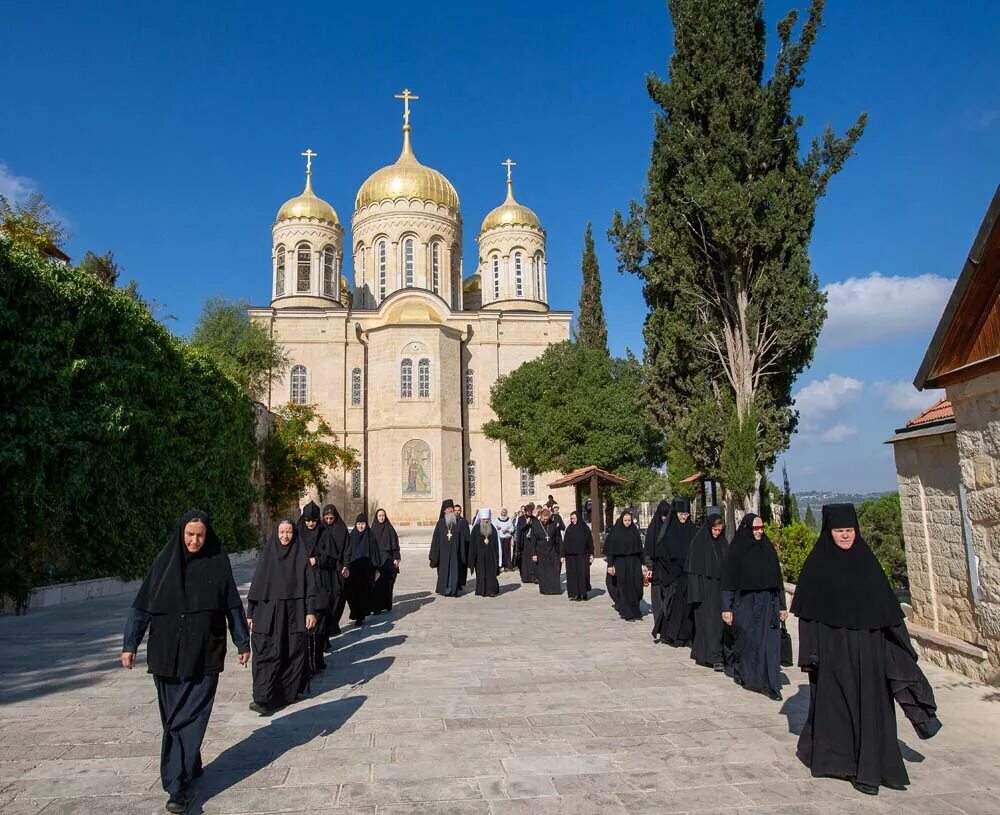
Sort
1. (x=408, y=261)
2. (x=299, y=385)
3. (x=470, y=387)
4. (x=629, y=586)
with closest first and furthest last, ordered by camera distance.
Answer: (x=629, y=586), (x=299, y=385), (x=470, y=387), (x=408, y=261)

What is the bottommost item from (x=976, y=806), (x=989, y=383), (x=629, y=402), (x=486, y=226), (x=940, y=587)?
(x=976, y=806)

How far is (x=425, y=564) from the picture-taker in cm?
1930

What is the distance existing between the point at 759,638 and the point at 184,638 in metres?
4.34

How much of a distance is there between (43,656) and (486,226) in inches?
1318

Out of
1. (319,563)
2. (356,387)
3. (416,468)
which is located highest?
(356,387)

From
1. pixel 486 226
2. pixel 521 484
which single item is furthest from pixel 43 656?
pixel 486 226

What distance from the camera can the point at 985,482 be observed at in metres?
5.67

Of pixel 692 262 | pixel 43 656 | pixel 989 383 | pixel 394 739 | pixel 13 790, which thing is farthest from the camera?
pixel 692 262

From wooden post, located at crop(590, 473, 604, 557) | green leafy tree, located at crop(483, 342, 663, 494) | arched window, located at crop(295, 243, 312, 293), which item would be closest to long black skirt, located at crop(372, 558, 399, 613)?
wooden post, located at crop(590, 473, 604, 557)

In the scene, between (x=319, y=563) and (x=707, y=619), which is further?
(x=319, y=563)

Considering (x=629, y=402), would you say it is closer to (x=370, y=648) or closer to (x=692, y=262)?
→ (x=692, y=262)

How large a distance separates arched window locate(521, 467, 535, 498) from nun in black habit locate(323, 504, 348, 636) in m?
24.8

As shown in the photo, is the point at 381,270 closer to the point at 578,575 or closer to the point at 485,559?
the point at 485,559

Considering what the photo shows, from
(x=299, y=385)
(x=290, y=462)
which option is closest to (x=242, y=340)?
(x=299, y=385)
